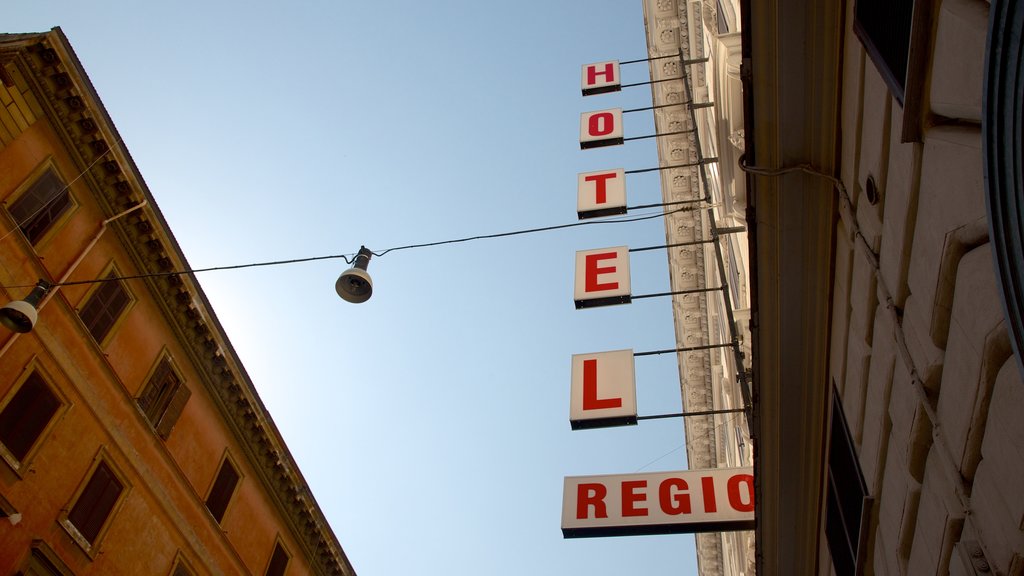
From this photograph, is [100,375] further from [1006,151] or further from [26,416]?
[1006,151]

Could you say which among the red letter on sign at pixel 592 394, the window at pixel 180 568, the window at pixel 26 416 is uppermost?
the red letter on sign at pixel 592 394

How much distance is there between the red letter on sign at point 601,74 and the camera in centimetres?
1995

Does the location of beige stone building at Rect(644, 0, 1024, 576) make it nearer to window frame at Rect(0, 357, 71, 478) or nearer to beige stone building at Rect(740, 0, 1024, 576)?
beige stone building at Rect(740, 0, 1024, 576)

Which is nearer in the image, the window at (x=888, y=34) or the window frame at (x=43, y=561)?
the window at (x=888, y=34)

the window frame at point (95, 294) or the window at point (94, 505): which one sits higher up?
the window frame at point (95, 294)

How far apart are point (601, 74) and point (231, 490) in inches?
575

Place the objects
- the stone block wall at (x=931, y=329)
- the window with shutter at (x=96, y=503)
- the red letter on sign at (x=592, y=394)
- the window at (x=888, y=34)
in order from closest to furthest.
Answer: the stone block wall at (x=931, y=329)
the window at (x=888, y=34)
the red letter on sign at (x=592, y=394)
the window with shutter at (x=96, y=503)

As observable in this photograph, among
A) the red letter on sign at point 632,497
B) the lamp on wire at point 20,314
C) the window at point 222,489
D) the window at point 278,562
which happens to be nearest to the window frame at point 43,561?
the window at point 222,489

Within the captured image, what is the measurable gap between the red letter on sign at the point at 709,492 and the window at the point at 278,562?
519 inches

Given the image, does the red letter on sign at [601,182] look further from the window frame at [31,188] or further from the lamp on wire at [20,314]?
the window frame at [31,188]

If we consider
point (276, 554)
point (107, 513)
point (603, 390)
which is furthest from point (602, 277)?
point (276, 554)

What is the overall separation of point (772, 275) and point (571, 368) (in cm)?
496

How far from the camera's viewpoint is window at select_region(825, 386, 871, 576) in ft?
22.5

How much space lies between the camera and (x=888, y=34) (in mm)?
5289
